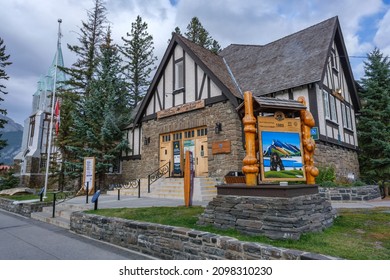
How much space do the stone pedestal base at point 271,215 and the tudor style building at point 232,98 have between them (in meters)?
6.62

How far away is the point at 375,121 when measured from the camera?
14203 millimetres

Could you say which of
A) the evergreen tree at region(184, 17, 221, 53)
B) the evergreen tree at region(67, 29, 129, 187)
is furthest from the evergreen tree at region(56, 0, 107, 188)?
the evergreen tree at region(184, 17, 221, 53)

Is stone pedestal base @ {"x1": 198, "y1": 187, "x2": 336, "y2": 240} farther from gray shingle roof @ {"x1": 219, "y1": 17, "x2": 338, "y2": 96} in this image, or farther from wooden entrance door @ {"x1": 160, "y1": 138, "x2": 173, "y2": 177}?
wooden entrance door @ {"x1": 160, "y1": 138, "x2": 173, "y2": 177}

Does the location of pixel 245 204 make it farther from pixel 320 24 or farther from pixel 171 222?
pixel 320 24

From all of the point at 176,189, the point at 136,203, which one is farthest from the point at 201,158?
the point at 136,203

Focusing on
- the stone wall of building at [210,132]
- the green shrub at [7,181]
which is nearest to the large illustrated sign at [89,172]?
the stone wall of building at [210,132]

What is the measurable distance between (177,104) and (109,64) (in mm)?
7814

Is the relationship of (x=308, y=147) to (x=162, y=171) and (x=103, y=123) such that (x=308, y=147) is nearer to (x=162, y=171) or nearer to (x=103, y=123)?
(x=162, y=171)

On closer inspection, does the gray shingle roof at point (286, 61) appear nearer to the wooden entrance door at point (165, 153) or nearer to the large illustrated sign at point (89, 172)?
the wooden entrance door at point (165, 153)

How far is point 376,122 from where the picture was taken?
46.1 ft

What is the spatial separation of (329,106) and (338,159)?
2.75 metres

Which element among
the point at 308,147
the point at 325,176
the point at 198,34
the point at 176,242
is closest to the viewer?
the point at 176,242

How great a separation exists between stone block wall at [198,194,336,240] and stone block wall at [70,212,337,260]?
740 mm

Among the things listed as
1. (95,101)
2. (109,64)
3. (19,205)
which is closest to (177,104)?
(95,101)
